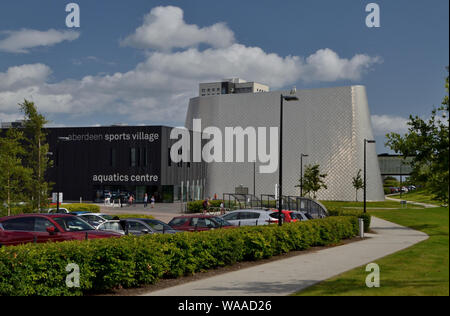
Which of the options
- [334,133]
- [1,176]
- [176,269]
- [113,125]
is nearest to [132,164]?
[113,125]

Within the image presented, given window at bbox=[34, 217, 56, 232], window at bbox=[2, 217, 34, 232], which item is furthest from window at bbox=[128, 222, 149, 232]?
window at bbox=[2, 217, 34, 232]

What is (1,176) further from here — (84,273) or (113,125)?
(113,125)

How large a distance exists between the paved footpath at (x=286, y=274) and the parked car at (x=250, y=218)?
13.8 ft

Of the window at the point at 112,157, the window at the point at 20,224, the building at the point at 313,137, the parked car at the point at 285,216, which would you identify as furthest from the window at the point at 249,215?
the building at the point at 313,137

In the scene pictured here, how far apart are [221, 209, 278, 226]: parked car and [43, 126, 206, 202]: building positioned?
4116 centimetres

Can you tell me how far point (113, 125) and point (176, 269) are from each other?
194 ft

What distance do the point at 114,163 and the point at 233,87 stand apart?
2264 inches

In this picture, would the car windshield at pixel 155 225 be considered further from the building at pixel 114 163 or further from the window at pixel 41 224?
the building at pixel 114 163

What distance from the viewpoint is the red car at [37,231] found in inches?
634

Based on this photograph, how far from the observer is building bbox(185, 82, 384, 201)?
80750mm

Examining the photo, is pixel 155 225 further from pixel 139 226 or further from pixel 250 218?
pixel 250 218

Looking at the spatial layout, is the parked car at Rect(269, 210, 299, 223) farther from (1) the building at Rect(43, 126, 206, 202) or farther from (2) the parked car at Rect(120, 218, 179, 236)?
(1) the building at Rect(43, 126, 206, 202)

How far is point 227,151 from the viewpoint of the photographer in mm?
87062
